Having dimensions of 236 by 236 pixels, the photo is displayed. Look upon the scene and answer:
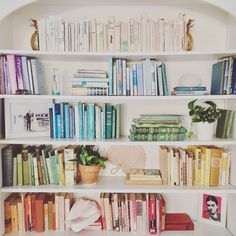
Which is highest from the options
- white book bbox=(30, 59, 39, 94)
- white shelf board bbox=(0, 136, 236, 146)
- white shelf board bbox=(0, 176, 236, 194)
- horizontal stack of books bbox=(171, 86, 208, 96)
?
white book bbox=(30, 59, 39, 94)

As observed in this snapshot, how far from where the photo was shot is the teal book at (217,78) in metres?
1.77

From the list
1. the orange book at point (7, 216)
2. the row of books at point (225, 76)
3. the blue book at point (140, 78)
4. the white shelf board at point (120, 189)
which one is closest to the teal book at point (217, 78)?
the row of books at point (225, 76)

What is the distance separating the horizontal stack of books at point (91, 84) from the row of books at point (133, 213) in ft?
2.50

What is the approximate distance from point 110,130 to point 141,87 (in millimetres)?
371

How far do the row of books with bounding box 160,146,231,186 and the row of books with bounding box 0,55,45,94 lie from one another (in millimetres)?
1054

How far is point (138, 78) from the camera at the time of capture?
177 centimetres

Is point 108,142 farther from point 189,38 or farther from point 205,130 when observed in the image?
point 189,38

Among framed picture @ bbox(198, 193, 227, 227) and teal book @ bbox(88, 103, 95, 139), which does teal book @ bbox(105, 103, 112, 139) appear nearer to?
teal book @ bbox(88, 103, 95, 139)

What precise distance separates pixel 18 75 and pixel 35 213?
0.98m

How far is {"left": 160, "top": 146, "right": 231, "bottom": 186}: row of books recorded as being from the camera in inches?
71.7

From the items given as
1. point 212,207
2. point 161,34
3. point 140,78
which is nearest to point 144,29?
point 161,34

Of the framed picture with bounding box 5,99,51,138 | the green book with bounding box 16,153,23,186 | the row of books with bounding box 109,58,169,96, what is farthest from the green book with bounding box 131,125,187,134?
the green book with bounding box 16,153,23,186

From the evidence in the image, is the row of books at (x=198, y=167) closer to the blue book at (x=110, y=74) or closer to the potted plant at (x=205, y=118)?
the potted plant at (x=205, y=118)

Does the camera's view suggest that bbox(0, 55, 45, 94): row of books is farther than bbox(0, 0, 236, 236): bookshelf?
No
